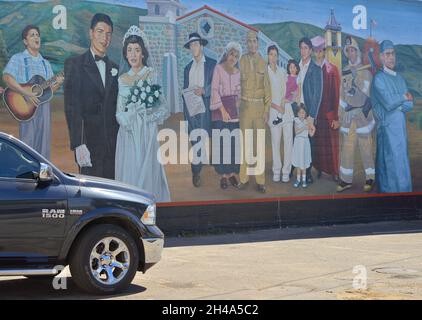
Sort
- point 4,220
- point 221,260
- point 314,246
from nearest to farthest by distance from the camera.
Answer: point 4,220 → point 221,260 → point 314,246

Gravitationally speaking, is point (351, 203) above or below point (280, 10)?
below

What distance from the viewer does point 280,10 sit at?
1603cm

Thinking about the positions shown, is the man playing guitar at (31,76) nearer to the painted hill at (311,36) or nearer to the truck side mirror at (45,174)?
the painted hill at (311,36)

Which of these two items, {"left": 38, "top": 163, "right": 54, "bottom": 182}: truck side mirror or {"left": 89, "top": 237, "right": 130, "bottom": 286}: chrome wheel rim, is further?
{"left": 89, "top": 237, "right": 130, "bottom": 286}: chrome wheel rim

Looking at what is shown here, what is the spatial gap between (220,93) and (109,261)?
25.0ft

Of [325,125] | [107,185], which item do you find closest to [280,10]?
[325,125]

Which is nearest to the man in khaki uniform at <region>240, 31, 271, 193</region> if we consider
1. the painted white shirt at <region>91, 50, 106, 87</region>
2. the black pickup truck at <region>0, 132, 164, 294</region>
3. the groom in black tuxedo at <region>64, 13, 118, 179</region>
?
the groom in black tuxedo at <region>64, 13, 118, 179</region>

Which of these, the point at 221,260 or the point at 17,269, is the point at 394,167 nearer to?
the point at 221,260

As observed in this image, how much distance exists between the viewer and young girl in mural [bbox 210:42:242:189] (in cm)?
1512

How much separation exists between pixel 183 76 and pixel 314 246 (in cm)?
456

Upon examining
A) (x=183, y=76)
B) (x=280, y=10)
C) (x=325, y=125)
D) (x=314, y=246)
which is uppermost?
(x=280, y=10)

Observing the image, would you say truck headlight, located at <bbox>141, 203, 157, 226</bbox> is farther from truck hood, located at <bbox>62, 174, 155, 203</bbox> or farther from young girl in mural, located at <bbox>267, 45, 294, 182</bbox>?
young girl in mural, located at <bbox>267, 45, 294, 182</bbox>

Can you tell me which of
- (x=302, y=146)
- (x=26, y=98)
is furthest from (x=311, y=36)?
(x=26, y=98)

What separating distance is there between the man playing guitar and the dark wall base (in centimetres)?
283
